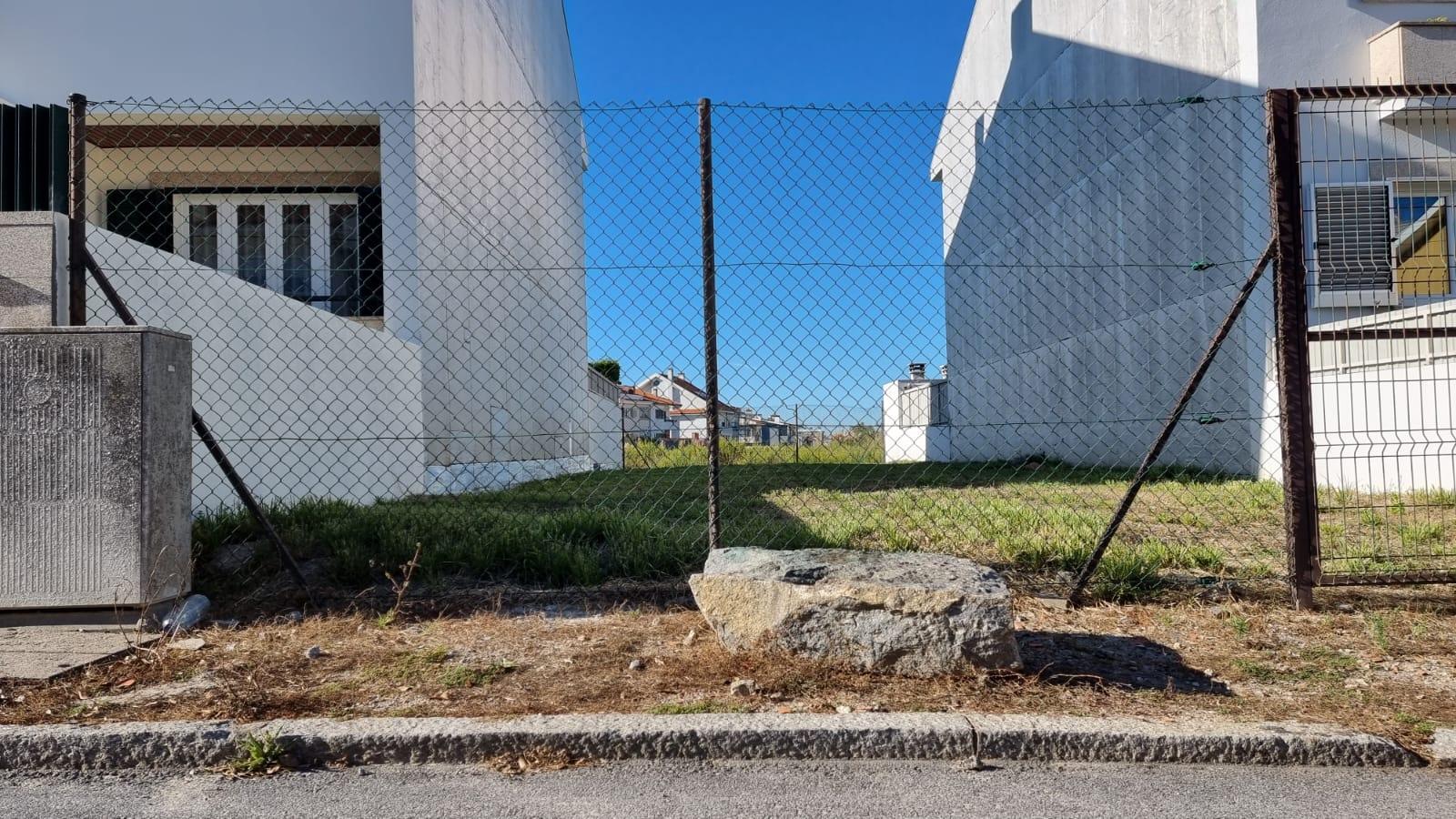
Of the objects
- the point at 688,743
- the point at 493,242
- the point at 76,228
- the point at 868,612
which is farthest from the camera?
the point at 493,242

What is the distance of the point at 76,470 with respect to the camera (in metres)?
4.25

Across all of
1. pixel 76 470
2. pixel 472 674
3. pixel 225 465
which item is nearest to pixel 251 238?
pixel 225 465

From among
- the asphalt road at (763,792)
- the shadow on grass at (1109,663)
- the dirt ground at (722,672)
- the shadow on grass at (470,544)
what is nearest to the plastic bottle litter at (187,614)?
the dirt ground at (722,672)

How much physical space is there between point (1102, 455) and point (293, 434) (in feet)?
38.3

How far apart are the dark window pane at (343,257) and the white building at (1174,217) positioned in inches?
278

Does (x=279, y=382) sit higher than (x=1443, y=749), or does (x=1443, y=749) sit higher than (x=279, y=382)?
(x=279, y=382)

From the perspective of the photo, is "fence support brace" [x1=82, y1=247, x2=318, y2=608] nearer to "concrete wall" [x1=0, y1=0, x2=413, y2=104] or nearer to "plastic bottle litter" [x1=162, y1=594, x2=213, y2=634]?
"plastic bottle litter" [x1=162, y1=594, x2=213, y2=634]

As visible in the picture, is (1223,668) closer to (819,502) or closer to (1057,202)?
(819,502)

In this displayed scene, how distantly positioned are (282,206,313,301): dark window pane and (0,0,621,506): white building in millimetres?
25

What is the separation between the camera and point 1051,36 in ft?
54.3

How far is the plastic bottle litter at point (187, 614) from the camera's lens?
169 inches

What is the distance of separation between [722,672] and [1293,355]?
295 cm

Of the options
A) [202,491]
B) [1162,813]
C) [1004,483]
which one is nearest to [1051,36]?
[1004,483]

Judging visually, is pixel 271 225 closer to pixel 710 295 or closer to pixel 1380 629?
pixel 710 295
